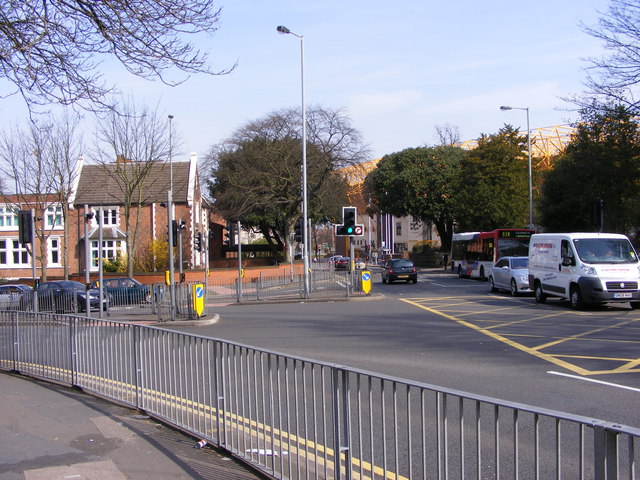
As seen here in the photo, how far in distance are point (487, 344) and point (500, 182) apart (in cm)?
3750

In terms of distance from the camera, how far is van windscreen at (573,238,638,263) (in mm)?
18891

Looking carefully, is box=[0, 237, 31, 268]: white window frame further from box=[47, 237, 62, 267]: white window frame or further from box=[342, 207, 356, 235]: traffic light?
box=[342, 207, 356, 235]: traffic light

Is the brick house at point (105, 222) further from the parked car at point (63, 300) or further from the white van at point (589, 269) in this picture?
the white van at point (589, 269)

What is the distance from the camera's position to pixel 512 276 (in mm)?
25266

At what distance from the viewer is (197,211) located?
185 feet

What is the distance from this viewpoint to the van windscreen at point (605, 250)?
744 inches

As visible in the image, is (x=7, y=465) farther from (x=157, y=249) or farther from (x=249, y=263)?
(x=249, y=263)

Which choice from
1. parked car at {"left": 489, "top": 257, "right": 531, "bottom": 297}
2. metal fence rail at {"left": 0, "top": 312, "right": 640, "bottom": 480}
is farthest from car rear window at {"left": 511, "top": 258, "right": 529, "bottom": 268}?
metal fence rail at {"left": 0, "top": 312, "right": 640, "bottom": 480}

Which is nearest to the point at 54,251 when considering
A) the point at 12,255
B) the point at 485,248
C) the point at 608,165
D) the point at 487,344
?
the point at 12,255

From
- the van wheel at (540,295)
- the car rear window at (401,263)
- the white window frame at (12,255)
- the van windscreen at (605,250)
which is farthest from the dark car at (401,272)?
the white window frame at (12,255)

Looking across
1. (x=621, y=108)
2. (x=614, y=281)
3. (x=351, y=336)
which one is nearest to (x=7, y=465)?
(x=351, y=336)

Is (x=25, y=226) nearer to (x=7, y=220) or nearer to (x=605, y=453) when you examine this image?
(x=605, y=453)

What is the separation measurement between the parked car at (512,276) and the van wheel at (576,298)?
5352mm

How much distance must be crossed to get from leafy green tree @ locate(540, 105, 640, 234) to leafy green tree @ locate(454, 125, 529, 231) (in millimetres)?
13747
